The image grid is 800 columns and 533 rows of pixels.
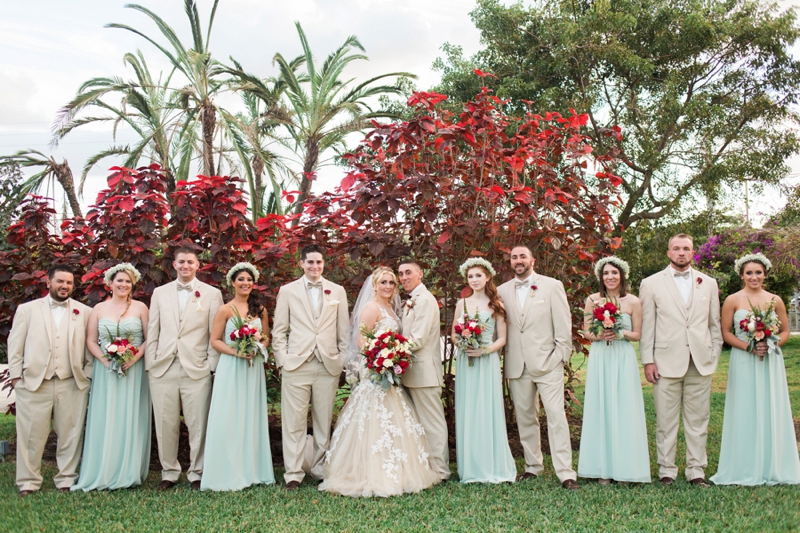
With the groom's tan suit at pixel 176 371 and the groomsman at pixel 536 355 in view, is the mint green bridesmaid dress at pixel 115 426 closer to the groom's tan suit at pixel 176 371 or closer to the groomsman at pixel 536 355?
the groom's tan suit at pixel 176 371

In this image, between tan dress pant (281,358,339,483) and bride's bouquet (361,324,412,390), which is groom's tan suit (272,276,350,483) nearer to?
tan dress pant (281,358,339,483)

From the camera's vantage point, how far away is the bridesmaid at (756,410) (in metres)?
5.72

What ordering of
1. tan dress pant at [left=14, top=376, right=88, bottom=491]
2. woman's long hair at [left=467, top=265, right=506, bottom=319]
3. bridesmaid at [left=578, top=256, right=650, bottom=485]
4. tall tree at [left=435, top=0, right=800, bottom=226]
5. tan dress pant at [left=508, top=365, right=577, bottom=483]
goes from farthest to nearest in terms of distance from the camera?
1. tall tree at [left=435, top=0, right=800, bottom=226]
2. woman's long hair at [left=467, top=265, right=506, bottom=319]
3. tan dress pant at [left=14, top=376, right=88, bottom=491]
4. tan dress pant at [left=508, top=365, right=577, bottom=483]
5. bridesmaid at [left=578, top=256, right=650, bottom=485]

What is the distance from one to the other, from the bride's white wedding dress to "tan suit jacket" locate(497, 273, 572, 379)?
110 cm

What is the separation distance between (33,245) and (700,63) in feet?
48.0

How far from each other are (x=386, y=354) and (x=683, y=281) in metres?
2.80

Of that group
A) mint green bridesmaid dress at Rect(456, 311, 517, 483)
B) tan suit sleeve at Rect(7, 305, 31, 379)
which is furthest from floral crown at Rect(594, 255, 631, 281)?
tan suit sleeve at Rect(7, 305, 31, 379)

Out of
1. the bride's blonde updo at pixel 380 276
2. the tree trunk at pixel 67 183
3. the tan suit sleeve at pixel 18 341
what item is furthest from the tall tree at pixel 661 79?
the tree trunk at pixel 67 183

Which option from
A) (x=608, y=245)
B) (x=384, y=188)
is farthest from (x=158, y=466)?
(x=608, y=245)

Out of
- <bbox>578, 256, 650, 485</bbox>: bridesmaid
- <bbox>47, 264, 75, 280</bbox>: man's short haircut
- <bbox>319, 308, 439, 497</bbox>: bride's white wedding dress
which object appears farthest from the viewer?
<bbox>47, 264, 75, 280</bbox>: man's short haircut

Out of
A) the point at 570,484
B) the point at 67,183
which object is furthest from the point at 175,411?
the point at 67,183

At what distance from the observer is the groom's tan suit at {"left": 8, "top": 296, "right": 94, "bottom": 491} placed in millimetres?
6016

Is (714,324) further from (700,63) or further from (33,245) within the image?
(700,63)

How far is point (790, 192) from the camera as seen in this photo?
1507 centimetres
